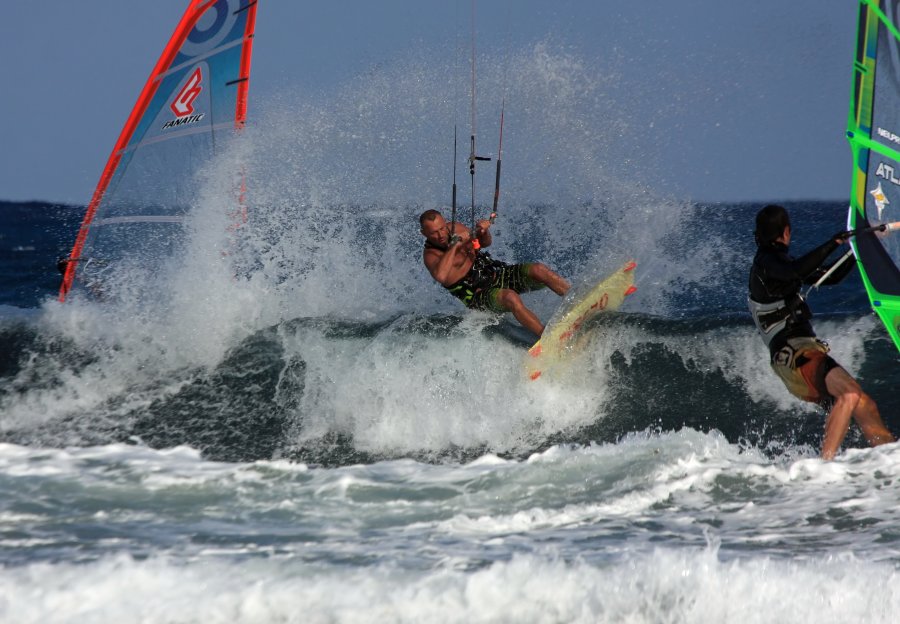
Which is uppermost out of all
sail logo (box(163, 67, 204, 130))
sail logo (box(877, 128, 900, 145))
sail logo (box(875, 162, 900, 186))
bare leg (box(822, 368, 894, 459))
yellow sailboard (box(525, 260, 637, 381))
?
sail logo (box(163, 67, 204, 130))

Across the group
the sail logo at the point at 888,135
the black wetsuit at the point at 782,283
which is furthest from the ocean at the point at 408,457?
the sail logo at the point at 888,135

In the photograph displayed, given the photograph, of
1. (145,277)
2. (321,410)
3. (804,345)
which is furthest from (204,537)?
(145,277)

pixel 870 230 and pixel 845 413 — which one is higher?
pixel 870 230

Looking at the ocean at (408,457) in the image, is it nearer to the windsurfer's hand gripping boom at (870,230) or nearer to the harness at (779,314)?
the harness at (779,314)

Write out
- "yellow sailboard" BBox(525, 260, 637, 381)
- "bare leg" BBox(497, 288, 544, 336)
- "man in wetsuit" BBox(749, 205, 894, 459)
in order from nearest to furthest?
1. "man in wetsuit" BBox(749, 205, 894, 459)
2. "yellow sailboard" BBox(525, 260, 637, 381)
3. "bare leg" BBox(497, 288, 544, 336)

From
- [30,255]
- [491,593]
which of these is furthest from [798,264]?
[30,255]

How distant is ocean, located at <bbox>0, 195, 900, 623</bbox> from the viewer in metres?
3.52

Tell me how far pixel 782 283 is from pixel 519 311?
2.14 meters

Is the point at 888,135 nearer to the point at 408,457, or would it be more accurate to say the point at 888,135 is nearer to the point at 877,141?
the point at 877,141

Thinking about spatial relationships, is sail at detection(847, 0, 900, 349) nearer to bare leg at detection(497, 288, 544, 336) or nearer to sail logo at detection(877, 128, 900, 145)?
sail logo at detection(877, 128, 900, 145)

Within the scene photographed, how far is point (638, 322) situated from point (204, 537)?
3.80m

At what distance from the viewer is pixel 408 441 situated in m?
6.11

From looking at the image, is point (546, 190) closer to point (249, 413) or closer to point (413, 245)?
point (413, 245)

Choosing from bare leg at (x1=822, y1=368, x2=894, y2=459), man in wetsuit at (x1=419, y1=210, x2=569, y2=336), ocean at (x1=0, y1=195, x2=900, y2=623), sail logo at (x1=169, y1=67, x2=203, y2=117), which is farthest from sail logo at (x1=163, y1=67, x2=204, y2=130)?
bare leg at (x1=822, y1=368, x2=894, y2=459)
